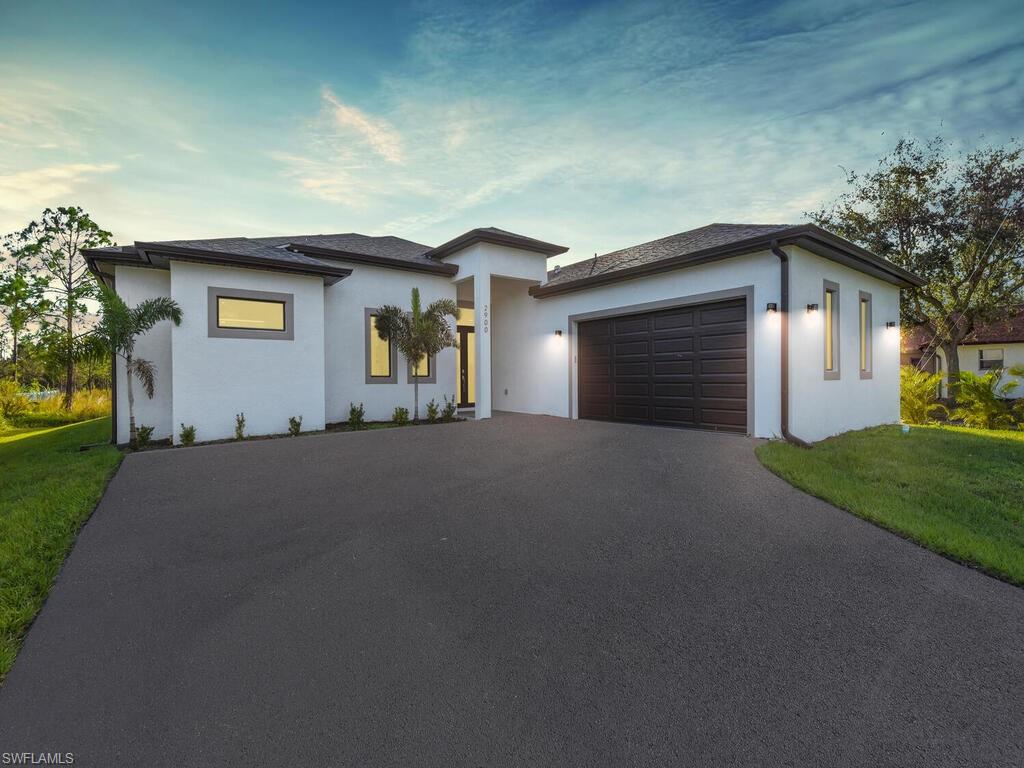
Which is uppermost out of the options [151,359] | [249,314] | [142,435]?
[249,314]

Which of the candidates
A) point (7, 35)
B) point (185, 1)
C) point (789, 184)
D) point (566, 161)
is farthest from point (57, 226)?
point (789, 184)

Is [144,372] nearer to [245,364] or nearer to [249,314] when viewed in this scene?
[245,364]

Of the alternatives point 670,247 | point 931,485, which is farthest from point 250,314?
point 931,485

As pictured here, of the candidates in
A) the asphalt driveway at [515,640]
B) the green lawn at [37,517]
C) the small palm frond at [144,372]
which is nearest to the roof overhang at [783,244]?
the asphalt driveway at [515,640]

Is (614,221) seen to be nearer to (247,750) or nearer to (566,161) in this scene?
(566,161)

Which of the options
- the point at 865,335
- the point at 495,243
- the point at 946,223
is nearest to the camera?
the point at 865,335

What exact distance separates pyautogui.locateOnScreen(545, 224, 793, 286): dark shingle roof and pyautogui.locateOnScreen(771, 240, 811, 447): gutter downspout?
2.04 feet

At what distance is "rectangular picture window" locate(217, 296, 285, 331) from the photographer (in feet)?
28.0

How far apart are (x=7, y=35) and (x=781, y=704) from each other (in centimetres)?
1189

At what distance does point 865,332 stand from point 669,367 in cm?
485

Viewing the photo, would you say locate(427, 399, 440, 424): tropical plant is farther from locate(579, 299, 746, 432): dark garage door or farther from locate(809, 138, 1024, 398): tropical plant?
locate(809, 138, 1024, 398): tropical plant

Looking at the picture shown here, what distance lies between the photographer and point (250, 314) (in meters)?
8.75

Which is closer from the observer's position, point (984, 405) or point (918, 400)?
point (984, 405)

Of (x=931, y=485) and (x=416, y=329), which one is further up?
(x=416, y=329)
